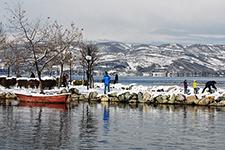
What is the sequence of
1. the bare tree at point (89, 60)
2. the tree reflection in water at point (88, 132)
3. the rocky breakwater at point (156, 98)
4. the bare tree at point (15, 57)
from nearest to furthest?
1. the tree reflection in water at point (88, 132)
2. the rocky breakwater at point (156, 98)
3. the bare tree at point (89, 60)
4. the bare tree at point (15, 57)

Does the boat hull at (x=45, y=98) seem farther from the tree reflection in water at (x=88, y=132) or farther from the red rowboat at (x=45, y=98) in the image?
the tree reflection in water at (x=88, y=132)

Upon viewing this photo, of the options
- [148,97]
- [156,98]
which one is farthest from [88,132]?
[148,97]

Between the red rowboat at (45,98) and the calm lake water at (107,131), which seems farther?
the red rowboat at (45,98)

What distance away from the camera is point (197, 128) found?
28266 mm

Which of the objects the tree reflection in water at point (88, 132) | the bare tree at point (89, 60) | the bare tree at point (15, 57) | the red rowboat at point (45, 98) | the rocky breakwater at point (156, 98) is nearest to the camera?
the tree reflection in water at point (88, 132)

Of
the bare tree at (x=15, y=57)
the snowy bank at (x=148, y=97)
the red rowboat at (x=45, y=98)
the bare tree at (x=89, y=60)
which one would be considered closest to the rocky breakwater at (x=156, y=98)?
the snowy bank at (x=148, y=97)

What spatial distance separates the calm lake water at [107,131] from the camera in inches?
856

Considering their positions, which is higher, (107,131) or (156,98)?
(156,98)

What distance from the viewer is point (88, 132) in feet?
83.5

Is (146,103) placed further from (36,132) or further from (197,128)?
(36,132)

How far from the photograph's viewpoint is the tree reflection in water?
854 inches

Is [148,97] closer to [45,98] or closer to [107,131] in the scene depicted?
[45,98]

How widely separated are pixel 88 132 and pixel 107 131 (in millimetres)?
973

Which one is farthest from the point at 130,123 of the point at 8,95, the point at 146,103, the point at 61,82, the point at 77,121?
the point at 61,82
